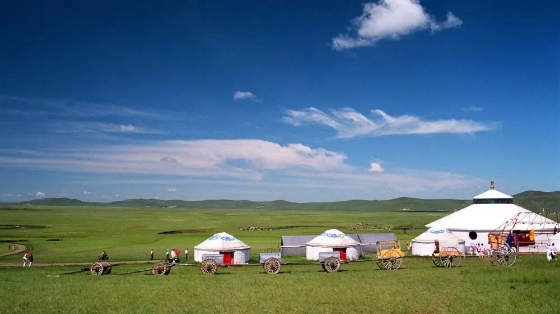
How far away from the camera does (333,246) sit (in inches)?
1750

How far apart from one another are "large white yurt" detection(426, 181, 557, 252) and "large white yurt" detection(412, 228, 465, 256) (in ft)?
11.7

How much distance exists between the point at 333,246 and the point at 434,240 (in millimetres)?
9727

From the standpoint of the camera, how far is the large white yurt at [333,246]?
4448 cm

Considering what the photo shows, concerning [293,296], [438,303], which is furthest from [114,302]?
[438,303]

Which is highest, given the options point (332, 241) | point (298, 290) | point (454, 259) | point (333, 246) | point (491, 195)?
point (491, 195)

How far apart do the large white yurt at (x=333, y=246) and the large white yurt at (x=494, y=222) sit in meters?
11.5

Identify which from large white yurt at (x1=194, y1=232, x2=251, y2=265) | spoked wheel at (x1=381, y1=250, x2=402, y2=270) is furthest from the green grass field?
large white yurt at (x1=194, y1=232, x2=251, y2=265)

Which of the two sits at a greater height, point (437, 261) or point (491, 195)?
point (491, 195)

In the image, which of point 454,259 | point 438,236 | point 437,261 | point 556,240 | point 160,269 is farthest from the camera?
point 438,236

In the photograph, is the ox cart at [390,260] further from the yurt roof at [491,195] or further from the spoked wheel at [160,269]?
the yurt roof at [491,195]

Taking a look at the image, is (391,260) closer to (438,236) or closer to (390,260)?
(390,260)

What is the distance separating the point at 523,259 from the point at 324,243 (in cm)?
1680

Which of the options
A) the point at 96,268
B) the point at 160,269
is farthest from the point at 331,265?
the point at 96,268

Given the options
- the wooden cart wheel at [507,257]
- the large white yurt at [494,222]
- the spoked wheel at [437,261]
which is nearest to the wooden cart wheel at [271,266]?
the spoked wheel at [437,261]
